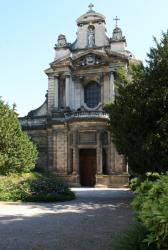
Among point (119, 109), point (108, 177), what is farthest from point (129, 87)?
point (108, 177)

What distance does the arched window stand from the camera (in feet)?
102

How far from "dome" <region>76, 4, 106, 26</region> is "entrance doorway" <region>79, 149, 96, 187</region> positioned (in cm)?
1250

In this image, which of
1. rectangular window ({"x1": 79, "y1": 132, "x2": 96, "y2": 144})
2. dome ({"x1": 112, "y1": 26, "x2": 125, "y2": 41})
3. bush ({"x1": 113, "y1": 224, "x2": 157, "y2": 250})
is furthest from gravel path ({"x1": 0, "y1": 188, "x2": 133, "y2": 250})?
dome ({"x1": 112, "y1": 26, "x2": 125, "y2": 41})

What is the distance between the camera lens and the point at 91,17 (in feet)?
105

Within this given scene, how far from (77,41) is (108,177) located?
542 inches

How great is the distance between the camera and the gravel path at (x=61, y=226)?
729 centimetres

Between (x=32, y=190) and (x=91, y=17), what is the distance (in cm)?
2039

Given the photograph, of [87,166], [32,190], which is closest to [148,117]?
[32,190]

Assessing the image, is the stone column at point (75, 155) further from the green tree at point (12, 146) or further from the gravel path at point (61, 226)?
the gravel path at point (61, 226)

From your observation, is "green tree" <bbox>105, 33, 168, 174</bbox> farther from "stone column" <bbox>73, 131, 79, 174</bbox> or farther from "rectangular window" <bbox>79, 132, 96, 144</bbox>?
"stone column" <bbox>73, 131, 79, 174</bbox>

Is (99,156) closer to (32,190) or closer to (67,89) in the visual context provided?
(67,89)

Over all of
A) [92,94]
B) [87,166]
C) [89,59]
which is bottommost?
[87,166]

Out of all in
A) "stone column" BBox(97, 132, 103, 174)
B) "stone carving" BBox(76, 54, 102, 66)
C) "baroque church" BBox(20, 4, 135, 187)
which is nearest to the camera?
"stone column" BBox(97, 132, 103, 174)

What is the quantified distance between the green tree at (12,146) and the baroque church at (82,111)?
6.77 metres
